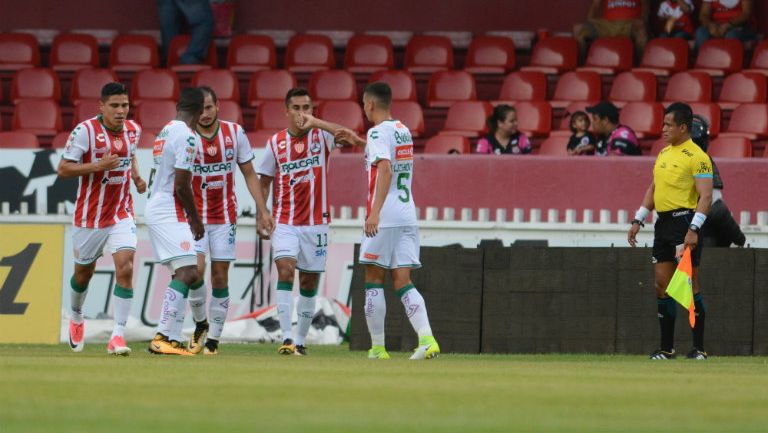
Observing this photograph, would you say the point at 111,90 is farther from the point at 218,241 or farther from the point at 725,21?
the point at 725,21

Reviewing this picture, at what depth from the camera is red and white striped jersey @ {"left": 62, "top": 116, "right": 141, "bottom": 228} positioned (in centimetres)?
1252

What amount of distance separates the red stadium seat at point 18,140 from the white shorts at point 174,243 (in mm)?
8286

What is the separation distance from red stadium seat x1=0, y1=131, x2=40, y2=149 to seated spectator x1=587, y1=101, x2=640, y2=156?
7097 mm

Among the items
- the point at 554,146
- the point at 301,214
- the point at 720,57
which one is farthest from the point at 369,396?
the point at 720,57

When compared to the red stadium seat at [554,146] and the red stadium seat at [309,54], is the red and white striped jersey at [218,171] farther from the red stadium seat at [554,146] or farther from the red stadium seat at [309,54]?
the red stadium seat at [309,54]

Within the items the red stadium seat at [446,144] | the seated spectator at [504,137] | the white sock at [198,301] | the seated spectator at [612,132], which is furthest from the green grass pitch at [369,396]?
the red stadium seat at [446,144]

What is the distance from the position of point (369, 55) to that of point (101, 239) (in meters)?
10.6

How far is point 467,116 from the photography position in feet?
67.8

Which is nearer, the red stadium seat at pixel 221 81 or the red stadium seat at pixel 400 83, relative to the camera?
the red stadium seat at pixel 400 83

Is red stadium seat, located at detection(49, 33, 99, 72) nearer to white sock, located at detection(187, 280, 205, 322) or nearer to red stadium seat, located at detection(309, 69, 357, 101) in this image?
red stadium seat, located at detection(309, 69, 357, 101)

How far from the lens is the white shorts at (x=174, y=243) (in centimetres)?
1188

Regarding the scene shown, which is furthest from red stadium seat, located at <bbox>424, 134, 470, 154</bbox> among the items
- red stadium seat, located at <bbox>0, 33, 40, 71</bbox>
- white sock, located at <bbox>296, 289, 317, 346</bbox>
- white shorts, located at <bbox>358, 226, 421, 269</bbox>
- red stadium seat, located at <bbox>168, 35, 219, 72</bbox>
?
white shorts, located at <bbox>358, 226, 421, 269</bbox>

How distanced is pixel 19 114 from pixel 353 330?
910cm

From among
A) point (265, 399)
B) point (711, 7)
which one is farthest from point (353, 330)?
point (711, 7)
